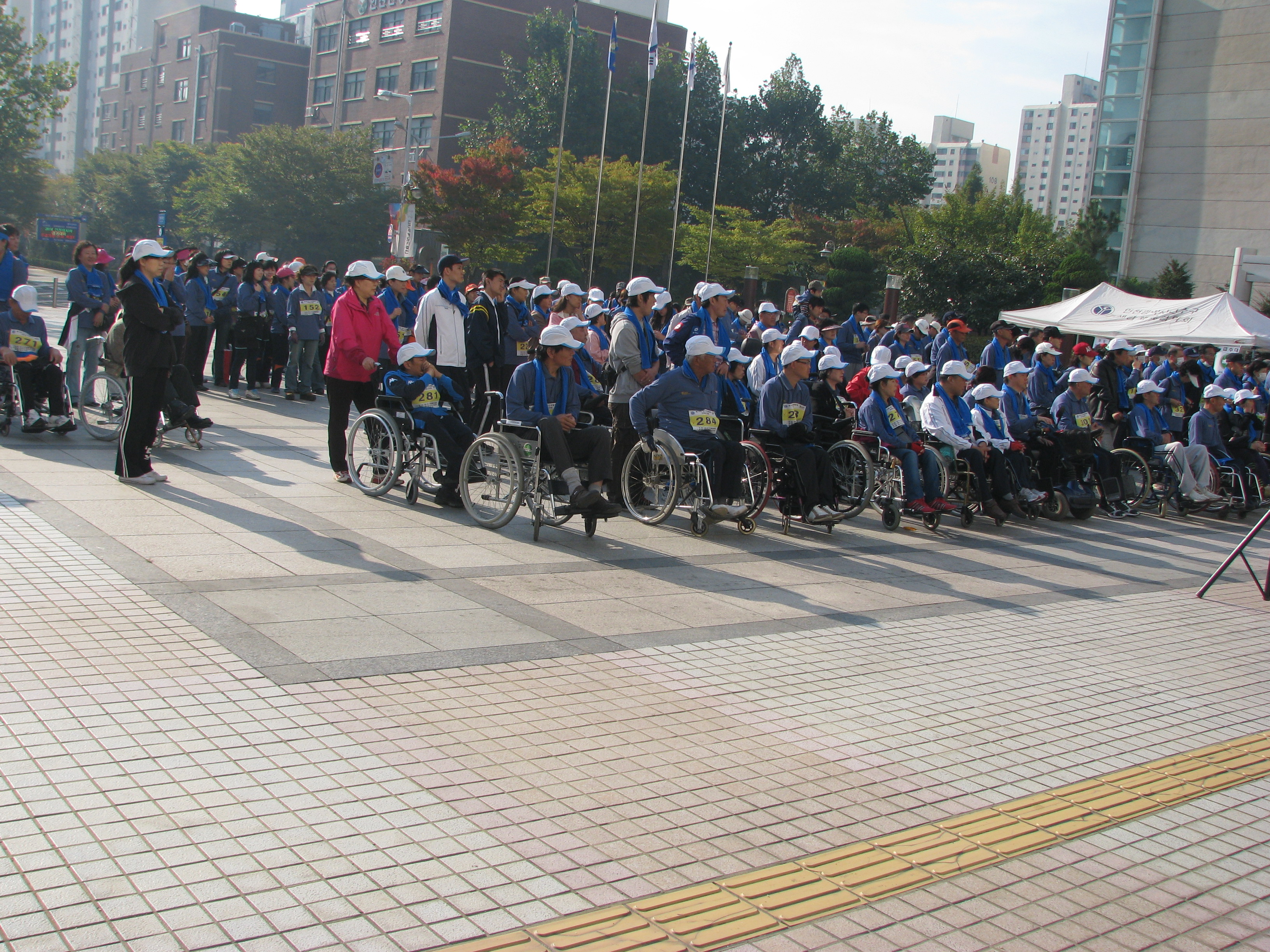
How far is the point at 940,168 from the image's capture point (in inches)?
7347

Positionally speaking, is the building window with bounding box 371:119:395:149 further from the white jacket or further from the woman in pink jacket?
the woman in pink jacket

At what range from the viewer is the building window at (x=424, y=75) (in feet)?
213

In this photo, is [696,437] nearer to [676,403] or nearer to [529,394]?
[676,403]

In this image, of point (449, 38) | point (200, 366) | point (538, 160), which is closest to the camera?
point (200, 366)

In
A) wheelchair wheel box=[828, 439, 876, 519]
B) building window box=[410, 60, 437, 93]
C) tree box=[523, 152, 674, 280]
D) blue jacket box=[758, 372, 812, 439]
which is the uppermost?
building window box=[410, 60, 437, 93]

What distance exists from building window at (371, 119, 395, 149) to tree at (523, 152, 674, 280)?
2431 centimetres

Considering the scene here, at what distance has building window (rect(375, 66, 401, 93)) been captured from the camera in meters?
67.6

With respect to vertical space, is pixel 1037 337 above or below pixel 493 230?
below

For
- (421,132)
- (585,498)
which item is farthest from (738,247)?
(585,498)

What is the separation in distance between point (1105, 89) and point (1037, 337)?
4145cm

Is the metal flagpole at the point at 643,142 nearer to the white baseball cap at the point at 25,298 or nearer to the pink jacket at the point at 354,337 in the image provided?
the pink jacket at the point at 354,337

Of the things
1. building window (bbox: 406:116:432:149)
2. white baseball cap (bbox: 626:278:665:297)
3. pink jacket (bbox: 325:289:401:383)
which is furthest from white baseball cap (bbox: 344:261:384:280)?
building window (bbox: 406:116:432:149)

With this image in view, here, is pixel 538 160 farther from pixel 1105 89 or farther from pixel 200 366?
pixel 200 366

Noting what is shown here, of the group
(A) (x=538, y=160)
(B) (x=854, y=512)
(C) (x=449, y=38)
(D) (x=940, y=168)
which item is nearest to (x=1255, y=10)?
(A) (x=538, y=160)
